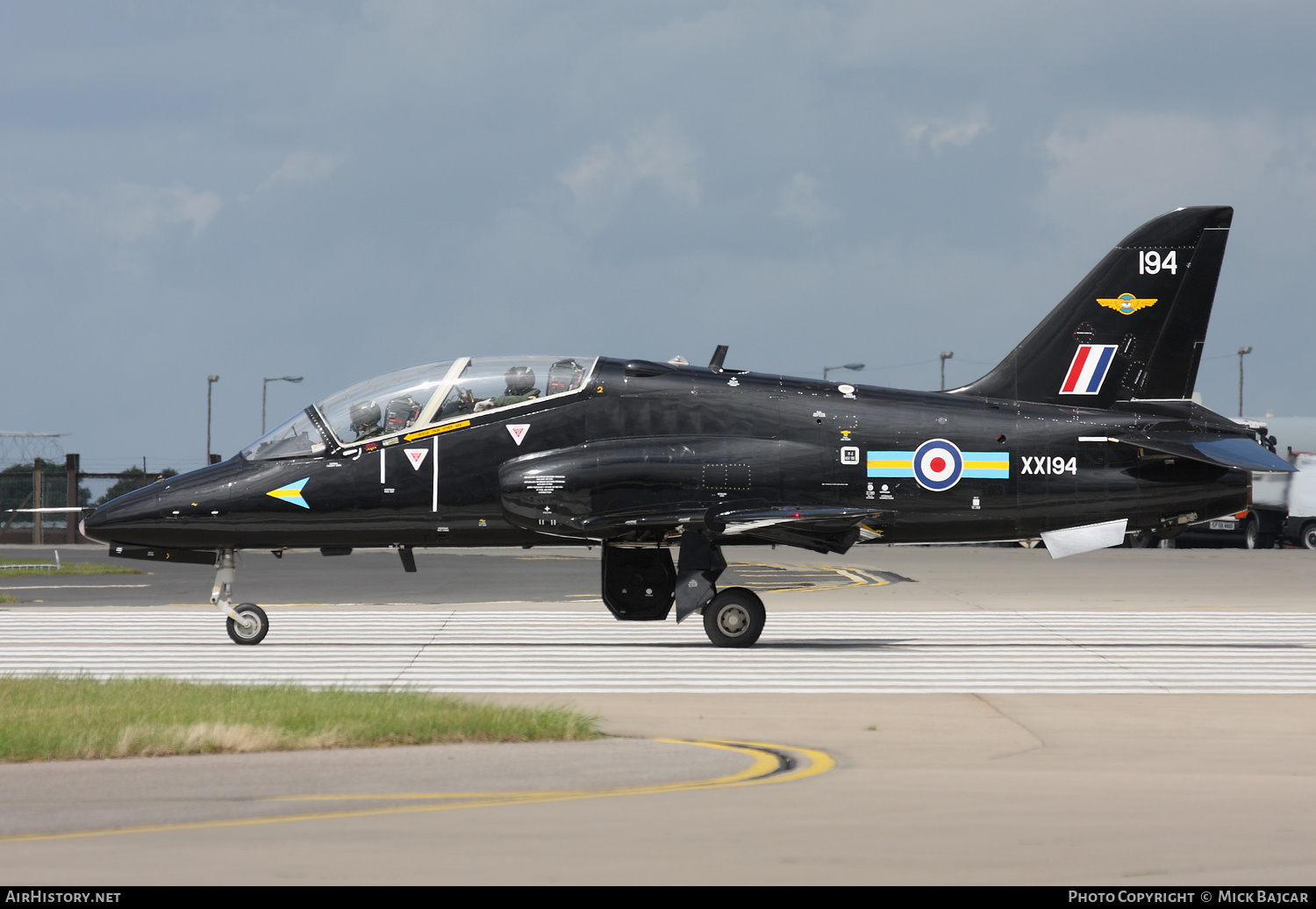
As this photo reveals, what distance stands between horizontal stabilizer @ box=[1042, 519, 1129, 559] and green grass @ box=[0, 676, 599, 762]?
31.4 ft

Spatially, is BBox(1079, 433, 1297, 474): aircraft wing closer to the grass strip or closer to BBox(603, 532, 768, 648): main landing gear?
BBox(603, 532, 768, 648): main landing gear

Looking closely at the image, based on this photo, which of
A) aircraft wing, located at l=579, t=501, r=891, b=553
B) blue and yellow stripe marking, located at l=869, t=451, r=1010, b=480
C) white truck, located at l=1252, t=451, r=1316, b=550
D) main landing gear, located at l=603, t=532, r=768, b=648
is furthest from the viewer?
white truck, located at l=1252, t=451, r=1316, b=550

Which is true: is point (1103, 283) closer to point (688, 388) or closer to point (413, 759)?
point (688, 388)

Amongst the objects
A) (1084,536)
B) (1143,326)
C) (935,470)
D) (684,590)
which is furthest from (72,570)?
(1143,326)

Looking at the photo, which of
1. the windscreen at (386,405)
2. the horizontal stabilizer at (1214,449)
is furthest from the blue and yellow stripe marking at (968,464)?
the windscreen at (386,405)

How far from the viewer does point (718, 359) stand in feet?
61.9

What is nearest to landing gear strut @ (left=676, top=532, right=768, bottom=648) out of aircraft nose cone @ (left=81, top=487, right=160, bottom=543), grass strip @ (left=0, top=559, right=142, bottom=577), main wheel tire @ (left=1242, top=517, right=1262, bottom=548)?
aircraft nose cone @ (left=81, top=487, right=160, bottom=543)

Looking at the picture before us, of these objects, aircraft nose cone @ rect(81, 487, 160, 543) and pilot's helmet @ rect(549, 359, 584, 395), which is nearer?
aircraft nose cone @ rect(81, 487, 160, 543)

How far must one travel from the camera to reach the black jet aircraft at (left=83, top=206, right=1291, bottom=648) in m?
17.8

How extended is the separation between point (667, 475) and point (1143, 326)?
6973 mm

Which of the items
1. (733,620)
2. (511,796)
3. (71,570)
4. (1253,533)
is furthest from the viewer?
(1253,533)

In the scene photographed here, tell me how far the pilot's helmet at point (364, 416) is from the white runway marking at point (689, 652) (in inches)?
115

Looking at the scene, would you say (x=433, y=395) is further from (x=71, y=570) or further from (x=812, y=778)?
(x=71, y=570)

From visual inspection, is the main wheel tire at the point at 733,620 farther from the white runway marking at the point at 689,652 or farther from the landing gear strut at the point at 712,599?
the white runway marking at the point at 689,652
